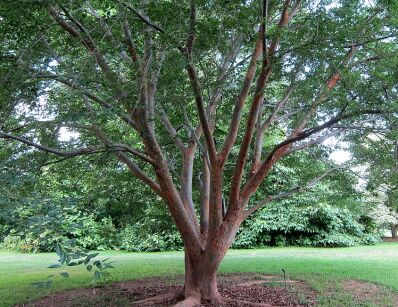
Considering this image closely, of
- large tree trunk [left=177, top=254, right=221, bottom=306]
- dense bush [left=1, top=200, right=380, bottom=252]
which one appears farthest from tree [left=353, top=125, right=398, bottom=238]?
dense bush [left=1, top=200, right=380, bottom=252]

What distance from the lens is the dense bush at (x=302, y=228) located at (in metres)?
18.1

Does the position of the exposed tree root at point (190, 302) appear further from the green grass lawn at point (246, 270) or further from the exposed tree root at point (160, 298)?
the green grass lawn at point (246, 270)

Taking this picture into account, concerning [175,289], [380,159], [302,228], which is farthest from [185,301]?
[302,228]

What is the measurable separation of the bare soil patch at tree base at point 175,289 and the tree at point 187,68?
45.4 inches

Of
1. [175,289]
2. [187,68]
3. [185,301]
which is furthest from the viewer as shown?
[175,289]

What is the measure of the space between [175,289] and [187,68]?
15.8 ft

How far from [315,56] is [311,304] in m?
4.26

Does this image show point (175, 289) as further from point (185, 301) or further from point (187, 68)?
point (187, 68)

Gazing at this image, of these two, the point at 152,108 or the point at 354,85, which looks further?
the point at 152,108

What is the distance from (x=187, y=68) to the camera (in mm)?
5477

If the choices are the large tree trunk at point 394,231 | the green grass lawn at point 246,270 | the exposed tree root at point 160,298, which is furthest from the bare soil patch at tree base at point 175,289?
the large tree trunk at point 394,231

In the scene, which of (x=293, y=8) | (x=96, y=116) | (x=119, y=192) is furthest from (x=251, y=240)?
(x=96, y=116)

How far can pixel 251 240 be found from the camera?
61.6 feet

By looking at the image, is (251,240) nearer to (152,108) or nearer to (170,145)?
(170,145)
